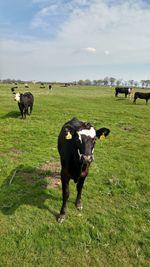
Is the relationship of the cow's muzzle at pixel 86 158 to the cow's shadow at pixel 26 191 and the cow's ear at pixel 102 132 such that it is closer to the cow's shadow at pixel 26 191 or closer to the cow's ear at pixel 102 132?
the cow's ear at pixel 102 132

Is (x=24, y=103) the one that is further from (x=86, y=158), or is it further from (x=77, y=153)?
(x=86, y=158)

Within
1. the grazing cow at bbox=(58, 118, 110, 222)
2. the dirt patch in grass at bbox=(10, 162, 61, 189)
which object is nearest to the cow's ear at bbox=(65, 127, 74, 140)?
the grazing cow at bbox=(58, 118, 110, 222)

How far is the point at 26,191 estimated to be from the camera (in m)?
6.85

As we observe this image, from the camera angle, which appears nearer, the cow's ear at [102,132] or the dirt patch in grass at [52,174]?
the cow's ear at [102,132]

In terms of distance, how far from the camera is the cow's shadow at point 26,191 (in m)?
6.21

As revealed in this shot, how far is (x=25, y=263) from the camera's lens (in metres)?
4.46

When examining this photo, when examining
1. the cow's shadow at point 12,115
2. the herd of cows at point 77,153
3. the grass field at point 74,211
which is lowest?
the grass field at point 74,211

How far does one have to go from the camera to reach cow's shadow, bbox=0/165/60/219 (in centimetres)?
621

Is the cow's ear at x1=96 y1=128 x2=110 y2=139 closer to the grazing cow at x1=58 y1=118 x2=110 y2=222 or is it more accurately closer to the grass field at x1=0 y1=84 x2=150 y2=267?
the grazing cow at x1=58 y1=118 x2=110 y2=222

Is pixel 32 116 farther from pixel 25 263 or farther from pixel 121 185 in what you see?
pixel 25 263

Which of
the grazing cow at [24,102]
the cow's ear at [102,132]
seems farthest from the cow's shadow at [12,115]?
the cow's ear at [102,132]

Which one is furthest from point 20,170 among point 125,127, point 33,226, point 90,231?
point 125,127

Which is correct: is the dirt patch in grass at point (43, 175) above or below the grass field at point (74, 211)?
above

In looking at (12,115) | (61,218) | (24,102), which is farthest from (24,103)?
(61,218)
